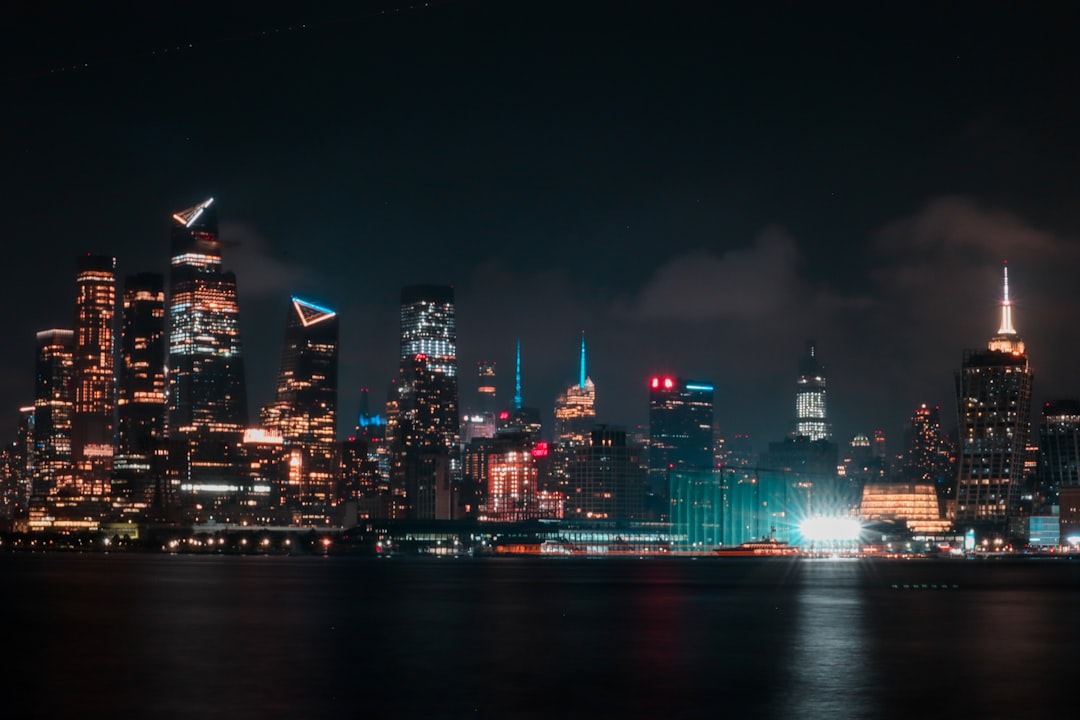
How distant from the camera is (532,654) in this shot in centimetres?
6712

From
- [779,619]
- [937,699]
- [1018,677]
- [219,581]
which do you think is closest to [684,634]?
[779,619]

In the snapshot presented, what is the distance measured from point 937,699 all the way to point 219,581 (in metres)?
107

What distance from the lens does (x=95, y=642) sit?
237 ft

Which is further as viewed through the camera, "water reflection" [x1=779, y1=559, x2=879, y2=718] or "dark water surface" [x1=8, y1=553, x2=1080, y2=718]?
"dark water surface" [x1=8, y1=553, x2=1080, y2=718]

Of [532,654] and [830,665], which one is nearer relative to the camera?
[830,665]

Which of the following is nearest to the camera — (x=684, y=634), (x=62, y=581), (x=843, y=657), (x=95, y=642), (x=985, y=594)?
(x=843, y=657)

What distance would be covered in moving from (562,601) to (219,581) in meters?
48.5

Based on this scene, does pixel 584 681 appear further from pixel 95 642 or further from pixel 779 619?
pixel 779 619

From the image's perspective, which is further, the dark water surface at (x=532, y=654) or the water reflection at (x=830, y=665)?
the dark water surface at (x=532, y=654)

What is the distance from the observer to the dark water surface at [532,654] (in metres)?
50.1

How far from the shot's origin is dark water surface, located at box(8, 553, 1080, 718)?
164ft

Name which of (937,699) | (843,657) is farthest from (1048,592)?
(937,699)

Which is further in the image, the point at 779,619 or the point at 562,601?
the point at 562,601

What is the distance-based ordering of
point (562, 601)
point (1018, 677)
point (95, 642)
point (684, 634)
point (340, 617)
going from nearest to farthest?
point (1018, 677) < point (95, 642) < point (684, 634) < point (340, 617) < point (562, 601)
